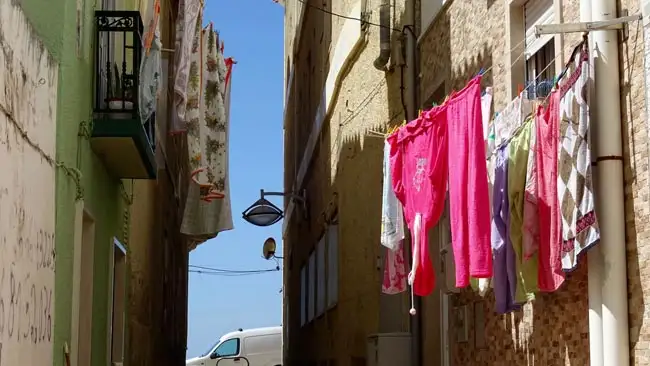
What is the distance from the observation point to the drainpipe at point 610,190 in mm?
6762

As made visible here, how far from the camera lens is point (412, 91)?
12.3 metres

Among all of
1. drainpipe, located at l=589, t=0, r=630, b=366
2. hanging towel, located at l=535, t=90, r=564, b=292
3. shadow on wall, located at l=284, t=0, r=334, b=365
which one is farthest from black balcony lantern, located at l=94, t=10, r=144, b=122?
shadow on wall, located at l=284, t=0, r=334, b=365

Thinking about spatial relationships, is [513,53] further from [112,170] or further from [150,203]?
[150,203]

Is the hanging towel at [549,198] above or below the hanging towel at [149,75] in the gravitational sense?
below

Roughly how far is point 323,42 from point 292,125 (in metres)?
8.77

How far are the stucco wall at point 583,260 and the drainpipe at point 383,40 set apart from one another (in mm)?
651

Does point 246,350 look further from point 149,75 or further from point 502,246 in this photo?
point 502,246

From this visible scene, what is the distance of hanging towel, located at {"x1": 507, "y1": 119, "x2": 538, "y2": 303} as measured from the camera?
7531 mm

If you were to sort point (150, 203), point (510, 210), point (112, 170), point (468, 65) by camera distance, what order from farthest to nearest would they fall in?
1. point (150, 203)
2. point (112, 170)
3. point (468, 65)
4. point (510, 210)

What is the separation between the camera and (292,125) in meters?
28.0

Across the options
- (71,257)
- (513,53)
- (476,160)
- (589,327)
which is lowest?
(589,327)

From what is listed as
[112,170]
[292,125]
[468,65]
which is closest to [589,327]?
[468,65]

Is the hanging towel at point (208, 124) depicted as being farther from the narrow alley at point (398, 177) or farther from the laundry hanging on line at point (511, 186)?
the laundry hanging on line at point (511, 186)

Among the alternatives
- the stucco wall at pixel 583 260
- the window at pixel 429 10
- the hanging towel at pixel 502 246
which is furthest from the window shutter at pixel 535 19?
the window at pixel 429 10
